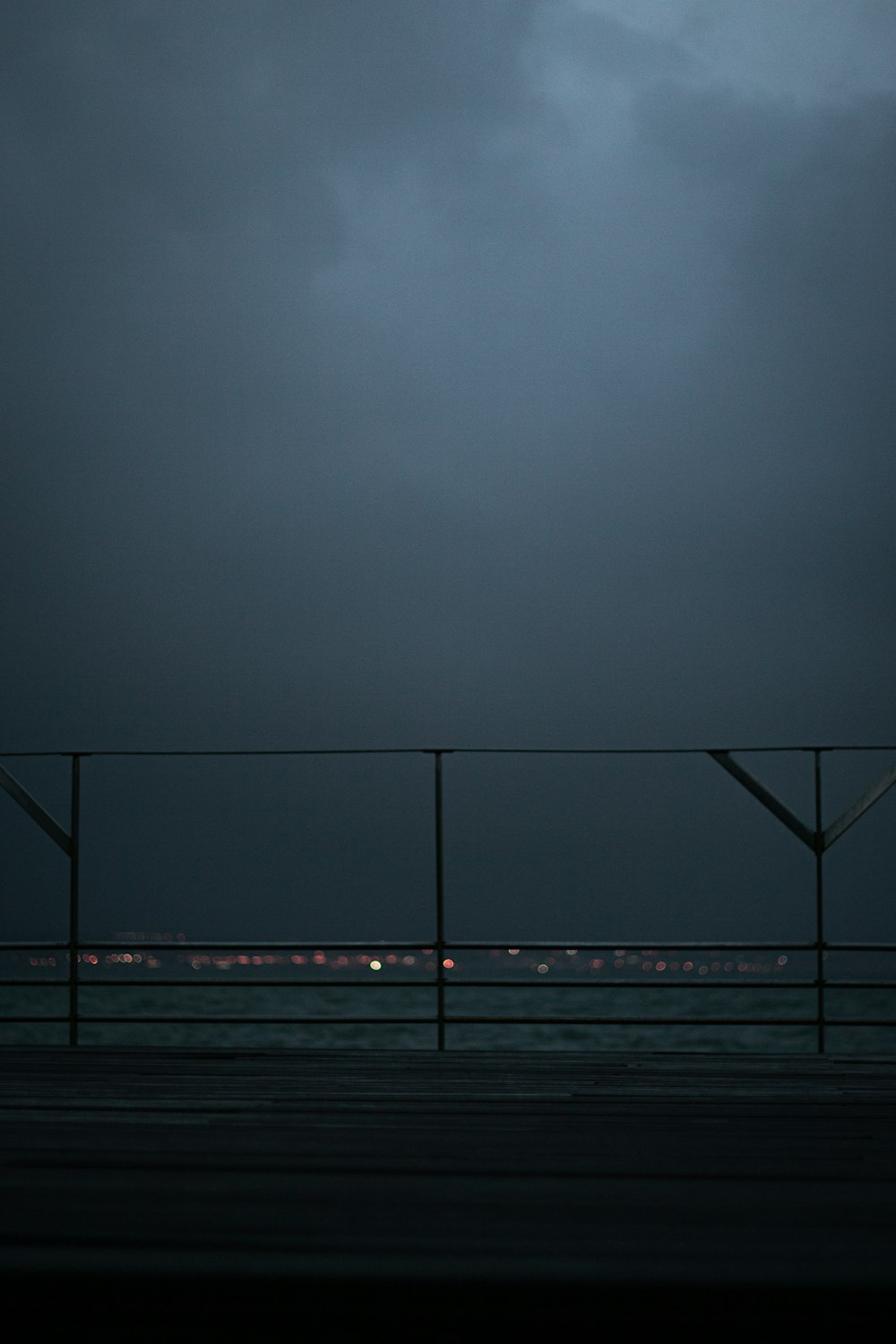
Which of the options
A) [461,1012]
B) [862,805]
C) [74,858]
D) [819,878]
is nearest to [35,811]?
[74,858]

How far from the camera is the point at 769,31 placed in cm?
4491

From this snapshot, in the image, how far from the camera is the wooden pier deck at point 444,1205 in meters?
1.75

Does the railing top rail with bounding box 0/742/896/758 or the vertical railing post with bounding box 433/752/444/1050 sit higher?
the railing top rail with bounding box 0/742/896/758

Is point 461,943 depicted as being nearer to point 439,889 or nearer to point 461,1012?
point 439,889

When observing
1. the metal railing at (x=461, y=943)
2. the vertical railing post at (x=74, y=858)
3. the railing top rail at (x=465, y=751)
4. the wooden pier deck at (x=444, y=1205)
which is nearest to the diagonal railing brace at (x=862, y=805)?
the metal railing at (x=461, y=943)

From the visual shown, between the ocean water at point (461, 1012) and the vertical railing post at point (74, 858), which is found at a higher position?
the vertical railing post at point (74, 858)

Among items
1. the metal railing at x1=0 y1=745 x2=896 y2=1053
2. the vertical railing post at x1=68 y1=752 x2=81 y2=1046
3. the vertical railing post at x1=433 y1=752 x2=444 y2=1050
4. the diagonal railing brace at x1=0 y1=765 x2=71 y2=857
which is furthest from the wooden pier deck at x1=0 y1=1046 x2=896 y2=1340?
the diagonal railing brace at x1=0 y1=765 x2=71 y2=857

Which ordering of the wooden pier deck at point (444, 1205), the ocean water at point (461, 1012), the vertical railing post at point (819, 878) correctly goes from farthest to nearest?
the ocean water at point (461, 1012), the vertical railing post at point (819, 878), the wooden pier deck at point (444, 1205)

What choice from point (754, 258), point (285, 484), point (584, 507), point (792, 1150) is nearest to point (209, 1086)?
point (792, 1150)

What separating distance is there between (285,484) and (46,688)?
14.1 meters

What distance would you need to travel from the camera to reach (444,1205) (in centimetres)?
216

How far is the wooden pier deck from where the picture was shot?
69.0 inches

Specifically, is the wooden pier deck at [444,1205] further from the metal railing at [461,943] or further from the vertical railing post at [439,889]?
the vertical railing post at [439,889]

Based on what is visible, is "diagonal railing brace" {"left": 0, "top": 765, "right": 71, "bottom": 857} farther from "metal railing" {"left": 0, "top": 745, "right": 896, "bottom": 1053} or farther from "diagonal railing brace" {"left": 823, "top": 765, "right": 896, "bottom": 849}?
"diagonal railing brace" {"left": 823, "top": 765, "right": 896, "bottom": 849}
